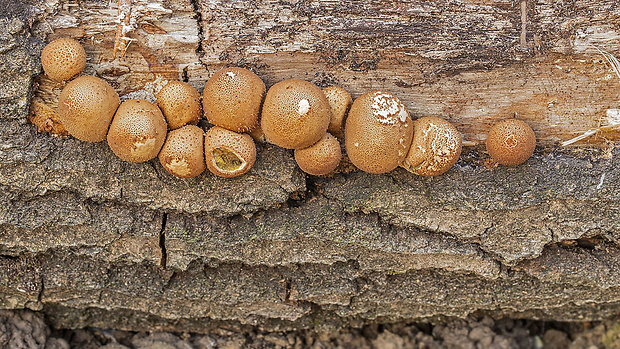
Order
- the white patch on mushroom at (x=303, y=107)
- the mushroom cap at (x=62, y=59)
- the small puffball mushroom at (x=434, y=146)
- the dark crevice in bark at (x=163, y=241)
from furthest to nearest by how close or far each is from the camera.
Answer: the dark crevice in bark at (x=163, y=241)
the small puffball mushroom at (x=434, y=146)
the mushroom cap at (x=62, y=59)
the white patch on mushroom at (x=303, y=107)

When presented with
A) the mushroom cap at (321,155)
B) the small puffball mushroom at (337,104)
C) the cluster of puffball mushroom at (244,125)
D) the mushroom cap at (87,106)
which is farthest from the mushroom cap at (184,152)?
the small puffball mushroom at (337,104)

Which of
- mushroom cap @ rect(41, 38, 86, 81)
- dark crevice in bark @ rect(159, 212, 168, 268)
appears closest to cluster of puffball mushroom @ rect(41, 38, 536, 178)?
mushroom cap @ rect(41, 38, 86, 81)

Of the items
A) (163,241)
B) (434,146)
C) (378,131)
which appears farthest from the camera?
(163,241)

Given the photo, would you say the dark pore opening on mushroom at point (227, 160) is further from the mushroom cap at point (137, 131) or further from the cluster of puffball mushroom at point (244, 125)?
the mushroom cap at point (137, 131)

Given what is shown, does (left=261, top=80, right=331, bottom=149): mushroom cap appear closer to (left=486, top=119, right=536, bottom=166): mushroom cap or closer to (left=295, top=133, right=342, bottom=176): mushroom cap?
(left=295, top=133, right=342, bottom=176): mushroom cap

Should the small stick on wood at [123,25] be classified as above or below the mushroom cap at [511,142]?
above

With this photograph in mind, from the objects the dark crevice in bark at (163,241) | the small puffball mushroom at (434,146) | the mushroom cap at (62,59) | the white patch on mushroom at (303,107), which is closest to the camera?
the white patch on mushroom at (303,107)

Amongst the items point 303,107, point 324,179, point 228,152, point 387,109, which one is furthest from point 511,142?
point 228,152

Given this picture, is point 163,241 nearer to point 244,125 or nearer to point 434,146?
point 244,125
